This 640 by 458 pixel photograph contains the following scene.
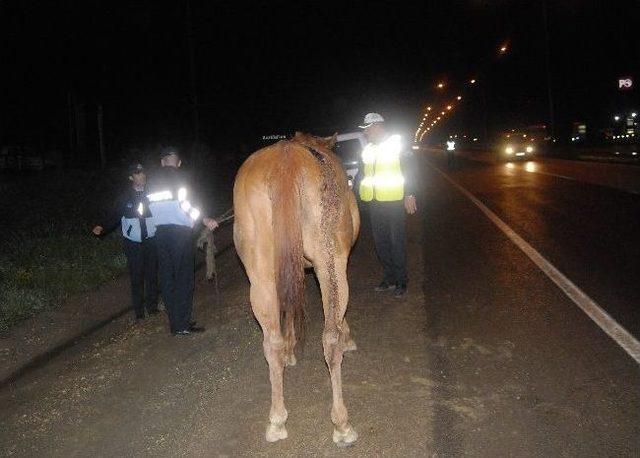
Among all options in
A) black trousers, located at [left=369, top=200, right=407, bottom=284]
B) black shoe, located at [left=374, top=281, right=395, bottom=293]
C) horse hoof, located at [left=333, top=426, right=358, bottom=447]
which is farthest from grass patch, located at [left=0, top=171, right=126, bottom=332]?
horse hoof, located at [left=333, top=426, right=358, bottom=447]

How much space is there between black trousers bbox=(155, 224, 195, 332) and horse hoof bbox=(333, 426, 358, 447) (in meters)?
2.95

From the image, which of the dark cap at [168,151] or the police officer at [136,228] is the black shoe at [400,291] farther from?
the dark cap at [168,151]

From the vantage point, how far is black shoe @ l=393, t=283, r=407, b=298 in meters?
7.40

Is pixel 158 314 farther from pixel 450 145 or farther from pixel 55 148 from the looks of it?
pixel 450 145

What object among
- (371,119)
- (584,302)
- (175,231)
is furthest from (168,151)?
(584,302)

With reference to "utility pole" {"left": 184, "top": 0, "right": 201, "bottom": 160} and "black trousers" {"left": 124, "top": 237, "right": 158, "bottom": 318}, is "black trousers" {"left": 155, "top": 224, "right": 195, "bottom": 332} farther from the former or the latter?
"utility pole" {"left": 184, "top": 0, "right": 201, "bottom": 160}

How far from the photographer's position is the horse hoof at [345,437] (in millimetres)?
3898

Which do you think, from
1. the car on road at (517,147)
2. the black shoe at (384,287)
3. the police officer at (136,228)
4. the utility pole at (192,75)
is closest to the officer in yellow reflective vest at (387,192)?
the black shoe at (384,287)

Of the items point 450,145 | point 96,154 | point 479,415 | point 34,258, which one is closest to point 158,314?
point 34,258

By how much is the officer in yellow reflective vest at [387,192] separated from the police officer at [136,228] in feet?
8.40

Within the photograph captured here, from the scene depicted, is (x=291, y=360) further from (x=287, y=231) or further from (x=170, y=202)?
(x=170, y=202)

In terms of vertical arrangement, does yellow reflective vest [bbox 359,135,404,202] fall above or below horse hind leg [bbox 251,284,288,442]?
above

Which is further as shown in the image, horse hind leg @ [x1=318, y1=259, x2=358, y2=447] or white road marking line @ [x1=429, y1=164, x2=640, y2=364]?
white road marking line @ [x1=429, y1=164, x2=640, y2=364]

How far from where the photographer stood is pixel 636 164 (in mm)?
28859
